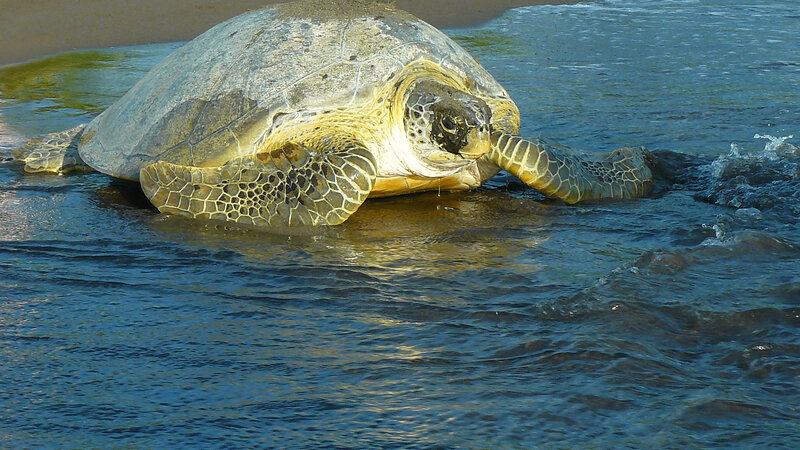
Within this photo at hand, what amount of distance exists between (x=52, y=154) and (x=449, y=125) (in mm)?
3207

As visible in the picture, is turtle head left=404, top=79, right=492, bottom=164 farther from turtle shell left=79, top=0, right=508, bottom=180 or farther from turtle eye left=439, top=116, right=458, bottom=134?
turtle shell left=79, top=0, right=508, bottom=180

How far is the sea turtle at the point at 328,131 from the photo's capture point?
527 centimetres

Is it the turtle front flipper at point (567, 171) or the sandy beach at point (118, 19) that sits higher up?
the sandy beach at point (118, 19)

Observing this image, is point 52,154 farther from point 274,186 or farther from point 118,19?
point 118,19

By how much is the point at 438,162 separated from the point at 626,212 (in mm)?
1157

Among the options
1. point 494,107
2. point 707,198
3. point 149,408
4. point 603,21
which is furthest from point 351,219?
point 603,21

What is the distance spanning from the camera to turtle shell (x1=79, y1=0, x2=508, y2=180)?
5465 millimetres

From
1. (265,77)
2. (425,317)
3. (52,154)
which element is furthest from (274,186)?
(52,154)

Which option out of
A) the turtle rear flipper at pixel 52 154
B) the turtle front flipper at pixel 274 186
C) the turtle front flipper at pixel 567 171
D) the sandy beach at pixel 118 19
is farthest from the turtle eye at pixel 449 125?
the sandy beach at pixel 118 19

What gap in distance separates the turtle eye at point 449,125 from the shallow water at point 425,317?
0.54m

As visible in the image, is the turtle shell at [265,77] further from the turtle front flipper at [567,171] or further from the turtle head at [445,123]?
the turtle front flipper at [567,171]

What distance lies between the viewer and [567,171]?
562 cm

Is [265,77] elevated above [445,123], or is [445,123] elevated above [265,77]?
[265,77]

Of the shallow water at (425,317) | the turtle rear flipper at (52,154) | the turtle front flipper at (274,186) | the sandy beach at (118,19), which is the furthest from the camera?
the sandy beach at (118,19)
